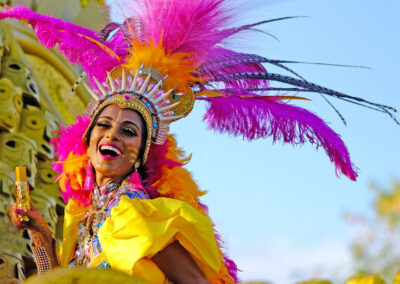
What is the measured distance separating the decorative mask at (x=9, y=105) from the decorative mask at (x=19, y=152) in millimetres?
98

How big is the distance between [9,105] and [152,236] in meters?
3.70

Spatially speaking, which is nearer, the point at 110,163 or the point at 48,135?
the point at 110,163

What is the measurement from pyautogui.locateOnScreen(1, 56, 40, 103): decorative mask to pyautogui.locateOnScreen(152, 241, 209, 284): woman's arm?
398 centimetres

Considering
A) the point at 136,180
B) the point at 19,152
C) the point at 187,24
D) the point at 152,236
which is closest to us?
the point at 152,236

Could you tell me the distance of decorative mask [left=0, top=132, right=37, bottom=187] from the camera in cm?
552

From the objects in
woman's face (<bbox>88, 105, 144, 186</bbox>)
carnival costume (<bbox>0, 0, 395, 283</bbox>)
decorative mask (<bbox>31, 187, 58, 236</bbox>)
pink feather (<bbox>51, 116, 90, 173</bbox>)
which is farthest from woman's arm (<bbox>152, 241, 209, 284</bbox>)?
decorative mask (<bbox>31, 187, 58, 236</bbox>)

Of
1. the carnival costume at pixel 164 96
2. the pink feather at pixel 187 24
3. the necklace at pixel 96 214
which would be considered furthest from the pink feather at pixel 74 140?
the pink feather at pixel 187 24

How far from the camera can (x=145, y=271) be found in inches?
93.2

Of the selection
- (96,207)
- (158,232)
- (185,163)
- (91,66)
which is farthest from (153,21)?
(158,232)

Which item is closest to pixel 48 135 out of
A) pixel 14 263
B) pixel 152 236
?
pixel 14 263

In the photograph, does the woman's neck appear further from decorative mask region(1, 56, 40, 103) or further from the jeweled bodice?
decorative mask region(1, 56, 40, 103)

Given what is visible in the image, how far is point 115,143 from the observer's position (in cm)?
296

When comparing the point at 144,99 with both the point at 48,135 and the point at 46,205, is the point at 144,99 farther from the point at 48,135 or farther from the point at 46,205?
the point at 48,135

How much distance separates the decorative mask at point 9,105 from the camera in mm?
5613
